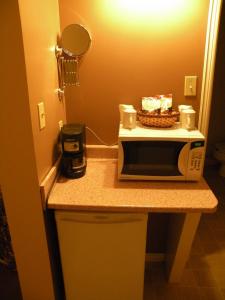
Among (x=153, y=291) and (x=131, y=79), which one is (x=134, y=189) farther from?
(x=153, y=291)

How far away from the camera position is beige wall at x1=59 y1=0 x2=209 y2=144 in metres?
1.33

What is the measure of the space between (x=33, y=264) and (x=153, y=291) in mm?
904

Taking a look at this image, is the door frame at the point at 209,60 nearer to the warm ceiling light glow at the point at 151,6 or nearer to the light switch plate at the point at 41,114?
the warm ceiling light glow at the point at 151,6

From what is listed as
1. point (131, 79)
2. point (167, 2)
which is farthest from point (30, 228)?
point (167, 2)

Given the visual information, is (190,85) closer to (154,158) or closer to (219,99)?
(154,158)

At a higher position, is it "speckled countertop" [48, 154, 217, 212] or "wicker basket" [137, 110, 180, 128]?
Result: "wicker basket" [137, 110, 180, 128]

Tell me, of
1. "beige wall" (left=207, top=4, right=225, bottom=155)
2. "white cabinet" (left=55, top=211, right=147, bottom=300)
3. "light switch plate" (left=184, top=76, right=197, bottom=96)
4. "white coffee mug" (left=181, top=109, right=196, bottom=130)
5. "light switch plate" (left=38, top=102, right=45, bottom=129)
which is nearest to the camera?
"light switch plate" (left=38, top=102, right=45, bottom=129)

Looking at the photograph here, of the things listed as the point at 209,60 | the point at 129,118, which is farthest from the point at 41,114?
the point at 209,60

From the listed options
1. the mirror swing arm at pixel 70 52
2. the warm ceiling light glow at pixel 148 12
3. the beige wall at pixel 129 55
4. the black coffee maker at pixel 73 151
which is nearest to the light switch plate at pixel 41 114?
the black coffee maker at pixel 73 151

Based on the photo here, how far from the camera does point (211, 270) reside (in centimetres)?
180

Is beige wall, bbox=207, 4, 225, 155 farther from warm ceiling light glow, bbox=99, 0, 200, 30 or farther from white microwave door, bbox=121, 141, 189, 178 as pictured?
white microwave door, bbox=121, 141, 189, 178

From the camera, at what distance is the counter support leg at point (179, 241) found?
1332 mm

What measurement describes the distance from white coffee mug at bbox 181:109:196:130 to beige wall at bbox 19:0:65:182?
71 centimetres

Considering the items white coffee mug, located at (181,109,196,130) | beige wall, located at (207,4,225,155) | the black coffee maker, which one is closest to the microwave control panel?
white coffee mug, located at (181,109,196,130)
